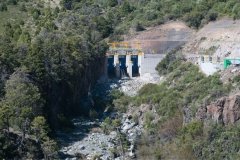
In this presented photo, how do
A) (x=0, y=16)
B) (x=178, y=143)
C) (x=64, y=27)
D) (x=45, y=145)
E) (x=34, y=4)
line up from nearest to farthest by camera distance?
(x=45, y=145) < (x=178, y=143) < (x=64, y=27) < (x=0, y=16) < (x=34, y=4)

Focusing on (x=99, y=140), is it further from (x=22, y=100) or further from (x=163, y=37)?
(x=163, y=37)

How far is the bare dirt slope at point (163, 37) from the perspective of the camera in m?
94.8

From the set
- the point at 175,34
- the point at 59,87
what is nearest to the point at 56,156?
the point at 59,87

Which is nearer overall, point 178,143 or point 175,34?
point 178,143

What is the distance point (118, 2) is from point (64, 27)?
65.4 feet

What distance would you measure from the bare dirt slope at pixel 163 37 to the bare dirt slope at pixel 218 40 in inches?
71.9

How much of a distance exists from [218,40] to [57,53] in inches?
790

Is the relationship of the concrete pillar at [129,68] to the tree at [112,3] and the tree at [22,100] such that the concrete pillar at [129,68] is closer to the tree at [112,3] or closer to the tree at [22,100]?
the tree at [112,3]

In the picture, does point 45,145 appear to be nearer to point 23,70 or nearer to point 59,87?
point 23,70

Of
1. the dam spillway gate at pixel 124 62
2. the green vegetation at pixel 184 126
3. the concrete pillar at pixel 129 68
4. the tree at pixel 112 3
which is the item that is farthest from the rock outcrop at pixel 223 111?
the tree at pixel 112 3

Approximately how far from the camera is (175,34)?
97125 mm

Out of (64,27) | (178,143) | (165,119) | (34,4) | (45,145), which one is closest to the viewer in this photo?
(45,145)

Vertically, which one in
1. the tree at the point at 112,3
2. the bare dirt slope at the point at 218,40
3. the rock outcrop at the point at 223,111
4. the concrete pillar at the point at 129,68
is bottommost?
the rock outcrop at the point at 223,111

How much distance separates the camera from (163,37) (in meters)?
97.4
